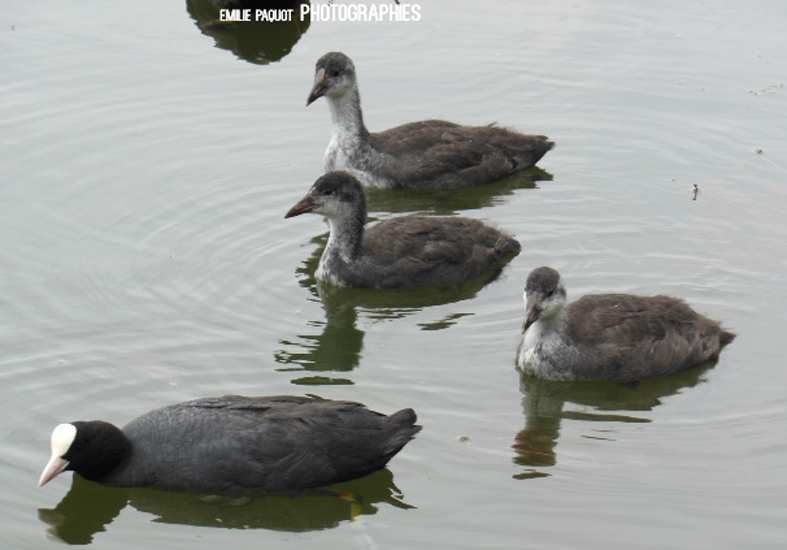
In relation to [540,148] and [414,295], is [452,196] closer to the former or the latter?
[540,148]

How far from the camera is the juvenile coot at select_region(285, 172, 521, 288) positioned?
47.5 feet

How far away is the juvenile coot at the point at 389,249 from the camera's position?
14484 mm

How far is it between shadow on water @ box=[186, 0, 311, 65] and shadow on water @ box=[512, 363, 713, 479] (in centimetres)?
781

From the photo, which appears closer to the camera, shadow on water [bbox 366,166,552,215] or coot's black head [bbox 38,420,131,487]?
coot's black head [bbox 38,420,131,487]

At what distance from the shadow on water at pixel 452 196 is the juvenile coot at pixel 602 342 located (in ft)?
11.7

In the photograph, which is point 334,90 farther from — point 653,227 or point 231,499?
point 231,499

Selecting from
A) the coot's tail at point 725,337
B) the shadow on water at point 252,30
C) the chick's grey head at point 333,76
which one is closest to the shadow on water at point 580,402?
the coot's tail at point 725,337

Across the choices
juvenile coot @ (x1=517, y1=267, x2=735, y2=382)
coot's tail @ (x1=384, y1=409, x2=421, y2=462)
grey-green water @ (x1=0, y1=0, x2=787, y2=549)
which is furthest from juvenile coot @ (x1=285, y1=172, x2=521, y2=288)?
coot's tail @ (x1=384, y1=409, x2=421, y2=462)

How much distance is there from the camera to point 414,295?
568 inches

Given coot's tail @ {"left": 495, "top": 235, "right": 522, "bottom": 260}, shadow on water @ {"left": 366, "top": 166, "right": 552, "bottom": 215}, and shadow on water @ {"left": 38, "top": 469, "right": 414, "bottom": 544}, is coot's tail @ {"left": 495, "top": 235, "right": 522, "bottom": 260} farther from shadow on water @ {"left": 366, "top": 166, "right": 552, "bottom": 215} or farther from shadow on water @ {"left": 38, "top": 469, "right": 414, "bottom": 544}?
shadow on water @ {"left": 38, "top": 469, "right": 414, "bottom": 544}

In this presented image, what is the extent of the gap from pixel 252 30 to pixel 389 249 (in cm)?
657

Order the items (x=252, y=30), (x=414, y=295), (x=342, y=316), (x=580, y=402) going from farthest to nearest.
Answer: (x=252, y=30) < (x=414, y=295) < (x=342, y=316) < (x=580, y=402)

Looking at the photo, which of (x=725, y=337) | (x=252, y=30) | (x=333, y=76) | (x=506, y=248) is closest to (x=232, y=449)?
(x=725, y=337)

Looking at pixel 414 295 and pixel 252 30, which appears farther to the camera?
pixel 252 30
